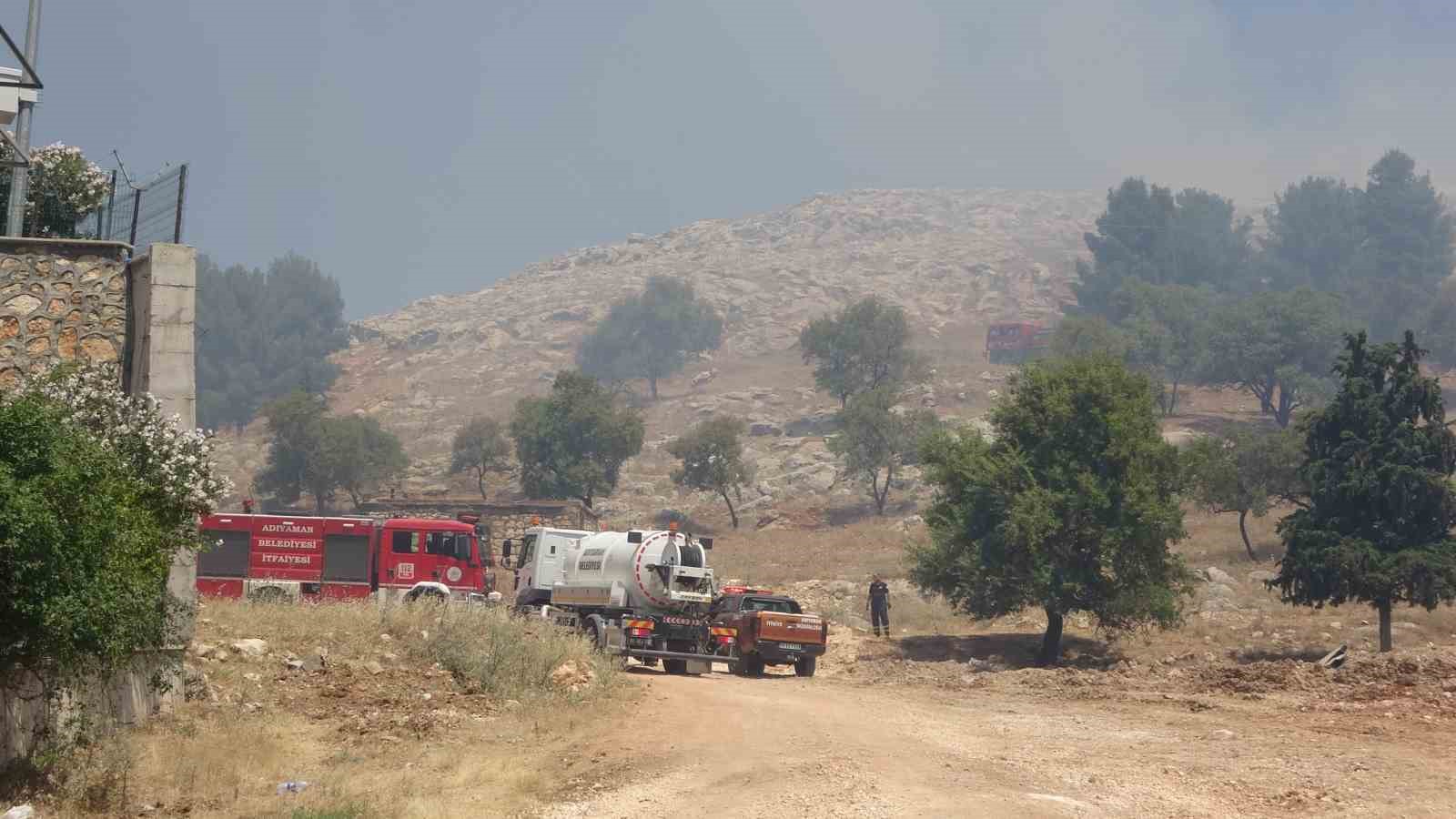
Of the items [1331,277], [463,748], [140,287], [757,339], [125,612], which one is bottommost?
[463,748]

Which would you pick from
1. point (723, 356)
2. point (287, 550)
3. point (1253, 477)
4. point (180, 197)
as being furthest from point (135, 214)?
point (723, 356)

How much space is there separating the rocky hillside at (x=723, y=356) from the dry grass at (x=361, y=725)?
63.4 metres

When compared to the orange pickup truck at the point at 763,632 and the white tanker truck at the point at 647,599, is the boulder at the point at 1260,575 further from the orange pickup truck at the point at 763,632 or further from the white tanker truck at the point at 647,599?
the white tanker truck at the point at 647,599

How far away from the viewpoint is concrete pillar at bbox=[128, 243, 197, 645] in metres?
15.0

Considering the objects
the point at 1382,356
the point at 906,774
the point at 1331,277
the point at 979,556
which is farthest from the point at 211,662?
the point at 1331,277

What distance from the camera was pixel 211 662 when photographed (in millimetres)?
16266

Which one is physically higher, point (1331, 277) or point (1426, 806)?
point (1331, 277)

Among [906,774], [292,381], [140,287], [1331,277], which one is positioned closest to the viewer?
[906,774]

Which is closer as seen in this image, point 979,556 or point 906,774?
point 906,774

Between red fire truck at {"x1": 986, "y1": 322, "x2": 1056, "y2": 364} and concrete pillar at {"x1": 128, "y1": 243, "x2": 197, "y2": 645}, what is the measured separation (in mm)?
122203

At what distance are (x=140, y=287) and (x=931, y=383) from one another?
106231 millimetres

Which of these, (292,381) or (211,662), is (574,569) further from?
(292,381)

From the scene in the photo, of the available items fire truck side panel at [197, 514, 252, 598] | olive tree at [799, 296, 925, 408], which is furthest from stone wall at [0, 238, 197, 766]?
olive tree at [799, 296, 925, 408]

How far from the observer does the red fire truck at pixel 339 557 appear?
3794 cm
